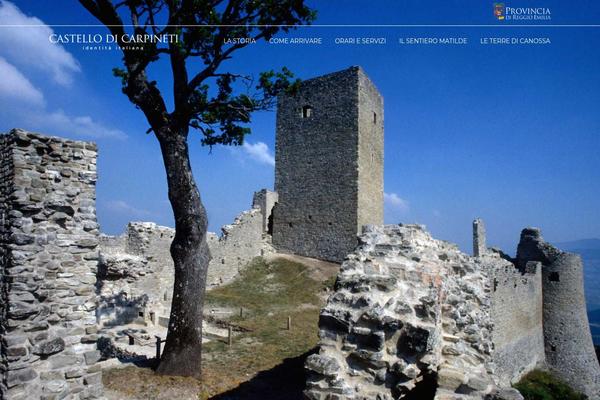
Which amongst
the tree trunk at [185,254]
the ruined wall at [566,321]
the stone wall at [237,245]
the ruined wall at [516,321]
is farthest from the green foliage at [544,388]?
the tree trunk at [185,254]

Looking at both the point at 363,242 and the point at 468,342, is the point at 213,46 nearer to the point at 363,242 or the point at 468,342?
the point at 363,242

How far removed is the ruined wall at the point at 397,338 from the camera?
361 cm

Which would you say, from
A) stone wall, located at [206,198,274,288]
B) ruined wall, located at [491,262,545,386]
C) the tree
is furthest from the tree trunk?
ruined wall, located at [491,262,545,386]

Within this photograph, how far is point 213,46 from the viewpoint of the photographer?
8016mm

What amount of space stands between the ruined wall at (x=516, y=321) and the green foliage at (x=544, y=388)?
38 cm

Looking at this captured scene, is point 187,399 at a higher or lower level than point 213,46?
lower

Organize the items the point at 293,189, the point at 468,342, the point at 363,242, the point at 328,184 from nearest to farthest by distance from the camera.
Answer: the point at 468,342 → the point at 363,242 → the point at 328,184 → the point at 293,189

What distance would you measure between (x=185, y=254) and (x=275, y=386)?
3.19 meters

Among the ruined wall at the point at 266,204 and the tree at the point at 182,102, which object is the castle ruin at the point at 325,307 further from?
the ruined wall at the point at 266,204

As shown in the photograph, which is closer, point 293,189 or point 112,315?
point 112,315

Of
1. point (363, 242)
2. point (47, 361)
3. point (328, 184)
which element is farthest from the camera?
point (328, 184)

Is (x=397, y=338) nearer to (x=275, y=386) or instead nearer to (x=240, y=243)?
(x=275, y=386)

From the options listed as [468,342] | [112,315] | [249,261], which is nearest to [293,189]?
[249,261]

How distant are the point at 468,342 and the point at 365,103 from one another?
17334 millimetres
